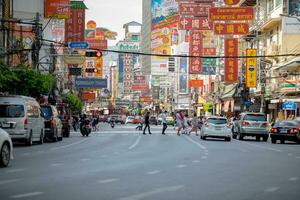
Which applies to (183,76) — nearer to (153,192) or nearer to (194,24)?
(194,24)

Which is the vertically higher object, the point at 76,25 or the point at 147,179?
the point at 76,25

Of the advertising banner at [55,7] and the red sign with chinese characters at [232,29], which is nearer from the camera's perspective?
the red sign with chinese characters at [232,29]

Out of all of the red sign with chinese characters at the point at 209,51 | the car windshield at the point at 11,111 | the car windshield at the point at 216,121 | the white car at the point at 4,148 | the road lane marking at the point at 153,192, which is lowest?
the car windshield at the point at 216,121

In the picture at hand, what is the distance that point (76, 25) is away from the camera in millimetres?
87188

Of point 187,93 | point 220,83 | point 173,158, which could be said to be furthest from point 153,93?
point 173,158

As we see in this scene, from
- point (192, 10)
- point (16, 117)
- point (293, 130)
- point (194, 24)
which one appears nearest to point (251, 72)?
point (192, 10)

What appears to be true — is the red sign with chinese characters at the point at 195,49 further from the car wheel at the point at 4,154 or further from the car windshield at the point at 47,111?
the car wheel at the point at 4,154

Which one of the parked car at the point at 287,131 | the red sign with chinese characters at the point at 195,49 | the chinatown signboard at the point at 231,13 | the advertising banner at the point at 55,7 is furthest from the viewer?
the red sign with chinese characters at the point at 195,49

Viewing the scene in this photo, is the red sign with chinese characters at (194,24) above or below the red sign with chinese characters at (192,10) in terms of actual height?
below

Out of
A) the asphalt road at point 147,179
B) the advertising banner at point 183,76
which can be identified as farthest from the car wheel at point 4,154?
the advertising banner at point 183,76

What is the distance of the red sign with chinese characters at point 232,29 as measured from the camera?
5475cm

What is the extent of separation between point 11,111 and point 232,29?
2867 cm

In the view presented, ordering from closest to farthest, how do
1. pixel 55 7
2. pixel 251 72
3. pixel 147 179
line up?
1. pixel 147 179
2. pixel 55 7
3. pixel 251 72

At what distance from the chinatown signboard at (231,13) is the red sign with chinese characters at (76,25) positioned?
35480 mm
